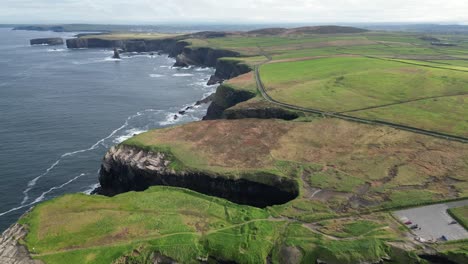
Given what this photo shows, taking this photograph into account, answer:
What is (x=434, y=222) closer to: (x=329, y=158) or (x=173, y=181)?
(x=329, y=158)

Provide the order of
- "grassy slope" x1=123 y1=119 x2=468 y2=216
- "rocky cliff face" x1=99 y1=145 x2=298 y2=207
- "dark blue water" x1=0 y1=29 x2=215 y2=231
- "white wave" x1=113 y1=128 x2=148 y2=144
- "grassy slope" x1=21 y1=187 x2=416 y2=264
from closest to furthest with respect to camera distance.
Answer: "grassy slope" x1=21 y1=187 x2=416 y2=264, "grassy slope" x1=123 y1=119 x2=468 y2=216, "rocky cliff face" x1=99 y1=145 x2=298 y2=207, "dark blue water" x1=0 y1=29 x2=215 y2=231, "white wave" x1=113 y1=128 x2=148 y2=144

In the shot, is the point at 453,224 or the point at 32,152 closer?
the point at 453,224

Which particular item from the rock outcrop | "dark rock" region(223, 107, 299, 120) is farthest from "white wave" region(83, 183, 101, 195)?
"dark rock" region(223, 107, 299, 120)

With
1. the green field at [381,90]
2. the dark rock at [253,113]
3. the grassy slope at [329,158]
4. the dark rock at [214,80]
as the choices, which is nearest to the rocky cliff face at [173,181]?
the grassy slope at [329,158]

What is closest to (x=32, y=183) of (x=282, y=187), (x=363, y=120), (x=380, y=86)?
(x=282, y=187)

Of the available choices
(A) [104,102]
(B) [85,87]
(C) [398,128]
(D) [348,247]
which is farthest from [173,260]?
(B) [85,87]

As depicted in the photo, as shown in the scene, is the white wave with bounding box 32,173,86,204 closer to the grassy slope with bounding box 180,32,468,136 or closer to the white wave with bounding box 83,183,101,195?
the white wave with bounding box 83,183,101,195

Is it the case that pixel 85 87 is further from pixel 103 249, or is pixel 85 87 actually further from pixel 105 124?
pixel 103 249

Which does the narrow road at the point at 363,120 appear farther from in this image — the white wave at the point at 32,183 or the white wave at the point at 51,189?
the white wave at the point at 32,183
